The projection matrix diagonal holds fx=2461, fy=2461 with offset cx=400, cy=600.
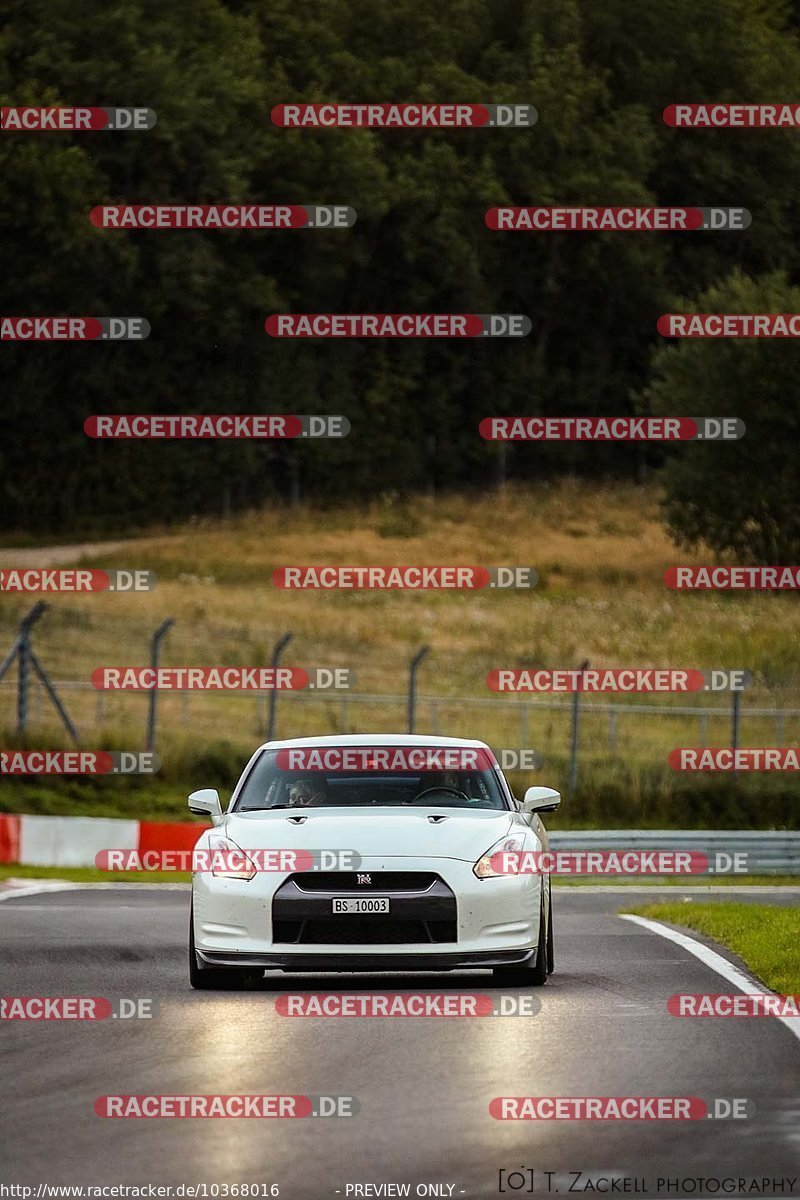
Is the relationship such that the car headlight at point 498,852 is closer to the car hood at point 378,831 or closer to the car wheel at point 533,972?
the car hood at point 378,831

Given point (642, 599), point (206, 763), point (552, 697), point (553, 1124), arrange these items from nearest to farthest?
point (553, 1124)
point (206, 763)
point (552, 697)
point (642, 599)

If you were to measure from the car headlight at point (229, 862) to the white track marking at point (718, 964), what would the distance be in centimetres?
266

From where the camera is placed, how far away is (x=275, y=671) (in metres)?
29.7

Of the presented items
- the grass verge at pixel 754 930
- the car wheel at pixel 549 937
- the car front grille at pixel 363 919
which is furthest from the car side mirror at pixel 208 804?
the grass verge at pixel 754 930

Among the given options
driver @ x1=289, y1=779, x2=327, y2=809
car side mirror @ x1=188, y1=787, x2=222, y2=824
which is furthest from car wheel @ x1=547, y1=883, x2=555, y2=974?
car side mirror @ x1=188, y1=787, x2=222, y2=824

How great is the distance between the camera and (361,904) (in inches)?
477

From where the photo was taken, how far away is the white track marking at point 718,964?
1157 cm

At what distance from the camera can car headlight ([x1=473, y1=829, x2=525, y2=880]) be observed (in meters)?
12.3

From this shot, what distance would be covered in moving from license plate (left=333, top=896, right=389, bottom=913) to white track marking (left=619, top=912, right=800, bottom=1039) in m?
1.96

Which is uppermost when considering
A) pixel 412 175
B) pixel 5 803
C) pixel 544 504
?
pixel 412 175

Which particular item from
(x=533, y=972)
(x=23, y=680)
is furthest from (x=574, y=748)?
(x=533, y=972)

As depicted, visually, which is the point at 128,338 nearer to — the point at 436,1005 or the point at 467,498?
the point at 467,498

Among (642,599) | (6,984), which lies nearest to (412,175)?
(642,599)

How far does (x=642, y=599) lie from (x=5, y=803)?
32.1 m
